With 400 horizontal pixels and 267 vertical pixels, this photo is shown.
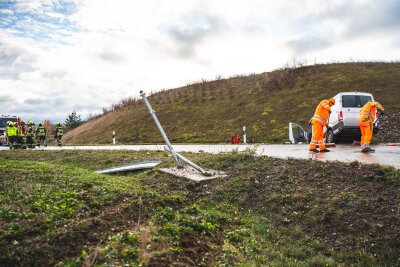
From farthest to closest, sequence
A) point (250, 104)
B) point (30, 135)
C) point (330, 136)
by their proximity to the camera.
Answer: point (250, 104), point (30, 135), point (330, 136)

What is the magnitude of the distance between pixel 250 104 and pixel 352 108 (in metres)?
18.0

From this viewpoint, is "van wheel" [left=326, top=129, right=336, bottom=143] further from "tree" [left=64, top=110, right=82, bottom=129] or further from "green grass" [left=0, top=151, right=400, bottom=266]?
"tree" [left=64, top=110, right=82, bottom=129]

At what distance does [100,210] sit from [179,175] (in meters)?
3.35

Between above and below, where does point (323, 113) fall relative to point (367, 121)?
above

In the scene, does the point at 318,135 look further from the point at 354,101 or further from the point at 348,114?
the point at 354,101

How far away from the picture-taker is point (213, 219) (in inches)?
221

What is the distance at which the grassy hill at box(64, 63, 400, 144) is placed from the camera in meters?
26.8

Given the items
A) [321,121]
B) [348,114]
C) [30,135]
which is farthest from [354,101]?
[30,135]

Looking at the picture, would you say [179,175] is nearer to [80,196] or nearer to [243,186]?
[243,186]

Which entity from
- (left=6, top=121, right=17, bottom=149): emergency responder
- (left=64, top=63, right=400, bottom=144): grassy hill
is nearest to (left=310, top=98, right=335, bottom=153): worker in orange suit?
(left=64, top=63, right=400, bottom=144): grassy hill

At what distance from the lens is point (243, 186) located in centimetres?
754

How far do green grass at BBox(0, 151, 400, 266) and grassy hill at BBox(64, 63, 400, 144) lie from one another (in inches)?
617

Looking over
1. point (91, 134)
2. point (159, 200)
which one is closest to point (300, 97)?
point (91, 134)

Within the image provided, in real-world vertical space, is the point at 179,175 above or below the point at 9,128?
below
